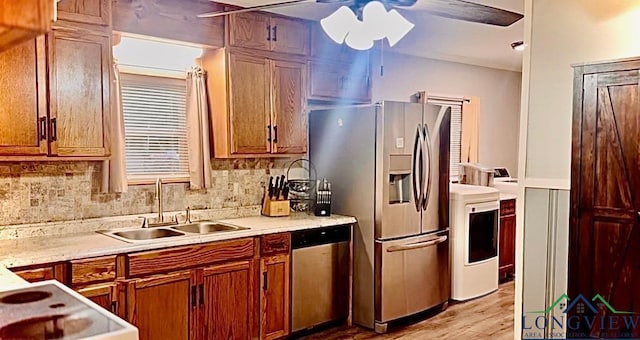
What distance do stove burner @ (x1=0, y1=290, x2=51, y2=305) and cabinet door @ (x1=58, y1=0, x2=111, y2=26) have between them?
1.72 metres

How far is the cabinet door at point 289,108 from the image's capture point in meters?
4.12

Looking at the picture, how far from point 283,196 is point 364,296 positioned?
1.00m

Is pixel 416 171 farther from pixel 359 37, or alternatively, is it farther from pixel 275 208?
pixel 359 37

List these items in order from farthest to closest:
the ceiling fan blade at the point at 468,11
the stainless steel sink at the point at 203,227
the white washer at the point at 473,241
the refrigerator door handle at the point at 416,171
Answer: the white washer at the point at 473,241 → the refrigerator door handle at the point at 416,171 → the stainless steel sink at the point at 203,227 → the ceiling fan blade at the point at 468,11

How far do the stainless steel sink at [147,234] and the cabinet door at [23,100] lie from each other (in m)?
0.79

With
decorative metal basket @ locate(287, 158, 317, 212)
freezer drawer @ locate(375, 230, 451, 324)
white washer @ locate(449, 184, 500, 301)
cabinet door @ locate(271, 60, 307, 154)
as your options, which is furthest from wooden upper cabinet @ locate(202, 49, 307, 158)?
white washer @ locate(449, 184, 500, 301)

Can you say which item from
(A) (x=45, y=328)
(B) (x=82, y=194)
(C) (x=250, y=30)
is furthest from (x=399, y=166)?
(A) (x=45, y=328)

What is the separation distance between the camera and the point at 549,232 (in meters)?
3.32

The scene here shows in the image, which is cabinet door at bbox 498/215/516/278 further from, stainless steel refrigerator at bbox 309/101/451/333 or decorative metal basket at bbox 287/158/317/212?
decorative metal basket at bbox 287/158/317/212

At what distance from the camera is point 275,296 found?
3746 millimetres

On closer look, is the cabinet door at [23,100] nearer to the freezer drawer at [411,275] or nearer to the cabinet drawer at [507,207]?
the freezer drawer at [411,275]

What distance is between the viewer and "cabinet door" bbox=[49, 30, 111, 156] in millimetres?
3027

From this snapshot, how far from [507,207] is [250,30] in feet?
10.6

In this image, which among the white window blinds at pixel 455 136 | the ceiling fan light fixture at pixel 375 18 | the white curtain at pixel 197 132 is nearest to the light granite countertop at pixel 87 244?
the white curtain at pixel 197 132
